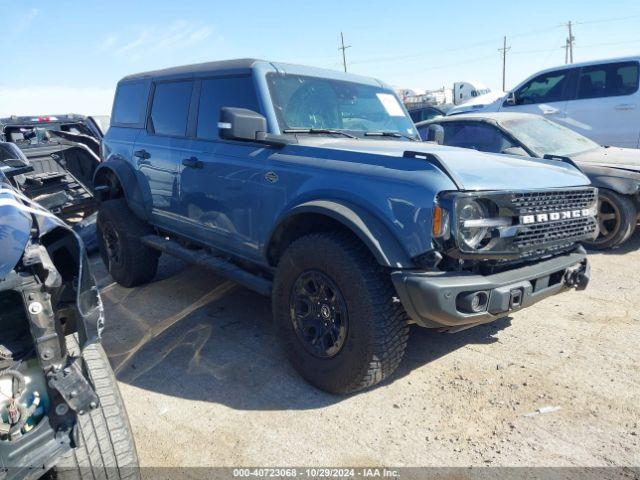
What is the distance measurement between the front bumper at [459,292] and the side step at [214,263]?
3.99ft

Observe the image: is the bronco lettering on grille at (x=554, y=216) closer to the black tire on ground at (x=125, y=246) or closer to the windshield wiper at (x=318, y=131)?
the windshield wiper at (x=318, y=131)

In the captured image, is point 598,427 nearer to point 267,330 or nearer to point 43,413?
point 267,330

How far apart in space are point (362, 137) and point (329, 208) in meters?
1.16

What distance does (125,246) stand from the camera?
4902 mm

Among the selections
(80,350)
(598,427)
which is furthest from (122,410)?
(598,427)

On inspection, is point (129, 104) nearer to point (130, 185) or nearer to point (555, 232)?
point (130, 185)

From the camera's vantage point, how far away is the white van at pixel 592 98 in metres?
7.85

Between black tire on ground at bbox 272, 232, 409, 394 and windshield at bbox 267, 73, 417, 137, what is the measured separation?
1.09 metres

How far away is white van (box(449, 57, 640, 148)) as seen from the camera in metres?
7.85

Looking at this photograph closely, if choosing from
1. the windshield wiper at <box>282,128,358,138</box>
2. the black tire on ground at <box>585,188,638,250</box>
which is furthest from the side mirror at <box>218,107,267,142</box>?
the black tire on ground at <box>585,188,638,250</box>

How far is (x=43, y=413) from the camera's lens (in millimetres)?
1765

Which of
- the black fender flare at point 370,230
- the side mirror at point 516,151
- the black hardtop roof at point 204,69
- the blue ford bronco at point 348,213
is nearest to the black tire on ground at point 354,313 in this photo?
the blue ford bronco at point 348,213

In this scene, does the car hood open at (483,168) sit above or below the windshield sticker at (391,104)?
below

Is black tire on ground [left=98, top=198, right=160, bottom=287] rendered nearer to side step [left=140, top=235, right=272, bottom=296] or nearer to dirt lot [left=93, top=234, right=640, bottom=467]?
side step [left=140, top=235, right=272, bottom=296]
